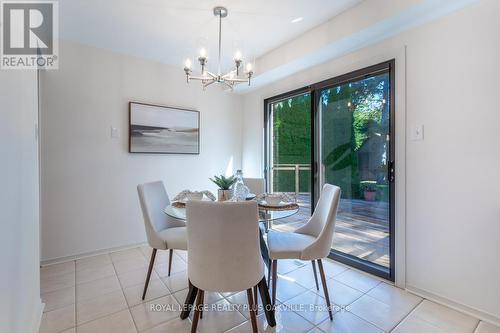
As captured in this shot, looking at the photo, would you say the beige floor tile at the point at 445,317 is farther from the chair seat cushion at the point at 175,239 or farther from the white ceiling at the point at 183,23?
the white ceiling at the point at 183,23

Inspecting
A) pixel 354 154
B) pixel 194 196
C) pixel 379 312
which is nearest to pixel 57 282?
pixel 194 196

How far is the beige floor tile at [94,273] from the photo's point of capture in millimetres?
2351

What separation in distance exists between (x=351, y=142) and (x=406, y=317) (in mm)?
1623

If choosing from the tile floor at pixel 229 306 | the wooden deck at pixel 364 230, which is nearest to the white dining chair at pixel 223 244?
the tile floor at pixel 229 306

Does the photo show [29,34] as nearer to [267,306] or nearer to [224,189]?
[224,189]

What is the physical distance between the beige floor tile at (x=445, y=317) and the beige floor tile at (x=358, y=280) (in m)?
0.39

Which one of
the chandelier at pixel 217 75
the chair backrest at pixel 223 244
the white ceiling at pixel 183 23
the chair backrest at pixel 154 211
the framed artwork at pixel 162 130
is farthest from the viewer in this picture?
the framed artwork at pixel 162 130

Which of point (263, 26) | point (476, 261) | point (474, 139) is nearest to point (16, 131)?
point (263, 26)

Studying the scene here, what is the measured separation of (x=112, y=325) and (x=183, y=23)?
8.84ft

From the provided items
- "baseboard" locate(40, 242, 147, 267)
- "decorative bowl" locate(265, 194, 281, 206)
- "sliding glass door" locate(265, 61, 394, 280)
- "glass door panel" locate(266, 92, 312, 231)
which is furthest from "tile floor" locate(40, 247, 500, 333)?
"glass door panel" locate(266, 92, 312, 231)

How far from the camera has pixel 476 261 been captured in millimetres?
1771

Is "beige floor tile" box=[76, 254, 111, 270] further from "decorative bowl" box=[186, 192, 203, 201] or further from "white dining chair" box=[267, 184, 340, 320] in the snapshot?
"white dining chair" box=[267, 184, 340, 320]

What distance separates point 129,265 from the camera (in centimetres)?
265

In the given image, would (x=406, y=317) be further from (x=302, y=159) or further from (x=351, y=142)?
(x=302, y=159)
